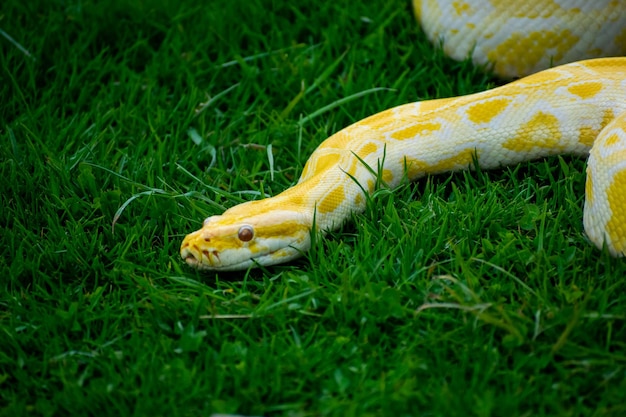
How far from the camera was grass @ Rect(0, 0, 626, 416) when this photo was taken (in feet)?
11.1

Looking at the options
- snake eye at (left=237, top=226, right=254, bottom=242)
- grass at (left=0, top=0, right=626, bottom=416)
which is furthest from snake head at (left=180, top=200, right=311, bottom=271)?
grass at (left=0, top=0, right=626, bottom=416)

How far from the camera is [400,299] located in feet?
12.4

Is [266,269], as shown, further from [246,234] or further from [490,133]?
[490,133]

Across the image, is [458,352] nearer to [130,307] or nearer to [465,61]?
[130,307]

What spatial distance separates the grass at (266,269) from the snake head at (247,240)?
10 centimetres

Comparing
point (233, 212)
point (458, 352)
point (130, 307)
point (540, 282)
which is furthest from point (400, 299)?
point (130, 307)

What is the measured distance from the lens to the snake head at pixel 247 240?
400 centimetres

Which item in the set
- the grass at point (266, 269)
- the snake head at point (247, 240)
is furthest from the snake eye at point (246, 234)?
the grass at point (266, 269)

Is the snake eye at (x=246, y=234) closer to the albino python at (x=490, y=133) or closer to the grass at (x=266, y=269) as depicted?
the albino python at (x=490, y=133)

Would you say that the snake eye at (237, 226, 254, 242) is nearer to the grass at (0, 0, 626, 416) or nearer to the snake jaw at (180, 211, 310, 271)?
the snake jaw at (180, 211, 310, 271)

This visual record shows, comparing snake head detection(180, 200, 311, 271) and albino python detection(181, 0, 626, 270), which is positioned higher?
albino python detection(181, 0, 626, 270)

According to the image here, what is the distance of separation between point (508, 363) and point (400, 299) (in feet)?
1.98

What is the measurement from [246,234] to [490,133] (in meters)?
1.65

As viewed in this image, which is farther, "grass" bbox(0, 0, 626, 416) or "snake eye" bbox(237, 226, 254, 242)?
"snake eye" bbox(237, 226, 254, 242)
